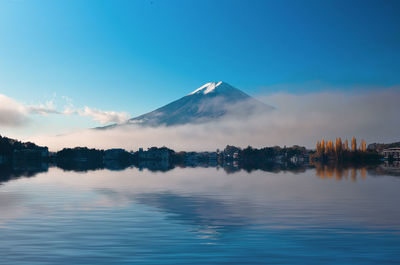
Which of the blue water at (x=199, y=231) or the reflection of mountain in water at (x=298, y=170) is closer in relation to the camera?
the blue water at (x=199, y=231)

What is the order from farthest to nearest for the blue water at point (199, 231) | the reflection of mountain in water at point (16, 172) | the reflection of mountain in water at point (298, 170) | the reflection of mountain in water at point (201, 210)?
the reflection of mountain in water at point (298, 170) < the reflection of mountain in water at point (16, 172) < the reflection of mountain in water at point (201, 210) < the blue water at point (199, 231)

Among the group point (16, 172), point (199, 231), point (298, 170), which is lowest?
point (199, 231)

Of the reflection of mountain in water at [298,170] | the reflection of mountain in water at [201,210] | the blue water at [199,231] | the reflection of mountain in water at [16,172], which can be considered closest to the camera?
the blue water at [199,231]

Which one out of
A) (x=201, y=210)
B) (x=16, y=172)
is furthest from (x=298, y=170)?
(x=201, y=210)

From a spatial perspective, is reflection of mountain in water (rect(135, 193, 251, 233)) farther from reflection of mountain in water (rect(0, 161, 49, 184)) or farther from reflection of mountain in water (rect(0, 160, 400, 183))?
reflection of mountain in water (rect(0, 160, 400, 183))

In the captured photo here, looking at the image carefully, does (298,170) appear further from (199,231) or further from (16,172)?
(199,231)

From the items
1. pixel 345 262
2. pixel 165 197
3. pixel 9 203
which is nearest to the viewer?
pixel 345 262

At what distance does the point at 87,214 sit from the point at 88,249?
9541 millimetres

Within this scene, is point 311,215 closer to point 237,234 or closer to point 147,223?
point 237,234

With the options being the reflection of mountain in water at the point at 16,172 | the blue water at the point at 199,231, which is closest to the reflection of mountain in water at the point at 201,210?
the blue water at the point at 199,231

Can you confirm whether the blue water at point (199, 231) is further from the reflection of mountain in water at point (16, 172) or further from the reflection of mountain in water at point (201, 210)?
the reflection of mountain in water at point (16, 172)

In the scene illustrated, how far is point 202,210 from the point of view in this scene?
26.4 metres

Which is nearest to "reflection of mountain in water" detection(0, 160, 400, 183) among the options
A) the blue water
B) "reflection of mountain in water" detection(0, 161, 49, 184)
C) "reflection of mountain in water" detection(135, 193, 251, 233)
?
"reflection of mountain in water" detection(0, 161, 49, 184)

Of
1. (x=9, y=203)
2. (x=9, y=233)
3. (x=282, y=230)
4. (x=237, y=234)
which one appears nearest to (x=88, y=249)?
→ (x=9, y=233)
